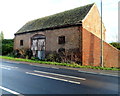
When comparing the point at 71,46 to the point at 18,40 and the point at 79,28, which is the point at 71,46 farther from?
the point at 18,40

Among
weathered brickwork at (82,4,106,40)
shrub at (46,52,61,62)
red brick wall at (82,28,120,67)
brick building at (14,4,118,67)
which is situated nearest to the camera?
red brick wall at (82,28,120,67)

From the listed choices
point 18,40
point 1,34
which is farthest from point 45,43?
point 1,34

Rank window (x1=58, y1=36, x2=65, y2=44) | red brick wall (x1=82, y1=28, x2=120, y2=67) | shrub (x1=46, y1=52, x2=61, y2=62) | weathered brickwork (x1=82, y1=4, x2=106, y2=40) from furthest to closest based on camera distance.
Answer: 1. window (x1=58, y1=36, x2=65, y2=44)
2. shrub (x1=46, y1=52, x2=61, y2=62)
3. weathered brickwork (x1=82, y1=4, x2=106, y2=40)
4. red brick wall (x1=82, y1=28, x2=120, y2=67)

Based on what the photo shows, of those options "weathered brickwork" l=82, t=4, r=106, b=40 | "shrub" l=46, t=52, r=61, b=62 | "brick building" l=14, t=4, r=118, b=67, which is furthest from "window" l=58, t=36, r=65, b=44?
"weathered brickwork" l=82, t=4, r=106, b=40

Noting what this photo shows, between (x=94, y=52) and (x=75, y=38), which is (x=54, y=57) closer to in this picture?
Result: (x=75, y=38)

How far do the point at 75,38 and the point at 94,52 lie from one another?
129 inches

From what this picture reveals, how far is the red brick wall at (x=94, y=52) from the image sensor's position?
768 inches

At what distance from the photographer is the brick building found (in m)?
20.1

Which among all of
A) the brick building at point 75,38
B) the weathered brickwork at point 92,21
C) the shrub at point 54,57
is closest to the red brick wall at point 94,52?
the brick building at point 75,38

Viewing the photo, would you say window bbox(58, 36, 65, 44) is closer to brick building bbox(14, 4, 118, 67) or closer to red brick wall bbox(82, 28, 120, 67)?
brick building bbox(14, 4, 118, 67)

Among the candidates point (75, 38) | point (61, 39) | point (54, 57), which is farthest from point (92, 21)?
point (54, 57)

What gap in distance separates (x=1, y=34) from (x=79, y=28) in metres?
53.4

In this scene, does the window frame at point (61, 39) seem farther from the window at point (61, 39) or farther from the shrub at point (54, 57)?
the shrub at point (54, 57)

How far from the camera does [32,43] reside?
28.5 m
